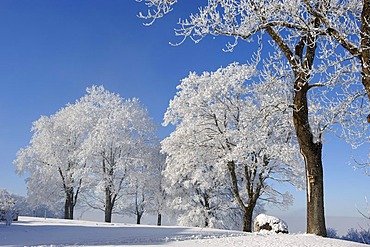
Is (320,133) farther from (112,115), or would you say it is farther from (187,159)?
(112,115)

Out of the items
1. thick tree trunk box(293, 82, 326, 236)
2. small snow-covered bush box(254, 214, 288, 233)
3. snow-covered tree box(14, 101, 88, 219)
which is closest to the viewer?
thick tree trunk box(293, 82, 326, 236)

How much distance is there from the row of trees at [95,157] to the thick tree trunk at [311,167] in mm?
16290

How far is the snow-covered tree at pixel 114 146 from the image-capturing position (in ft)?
83.1

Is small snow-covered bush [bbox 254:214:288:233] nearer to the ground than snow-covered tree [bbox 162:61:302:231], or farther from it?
nearer to the ground

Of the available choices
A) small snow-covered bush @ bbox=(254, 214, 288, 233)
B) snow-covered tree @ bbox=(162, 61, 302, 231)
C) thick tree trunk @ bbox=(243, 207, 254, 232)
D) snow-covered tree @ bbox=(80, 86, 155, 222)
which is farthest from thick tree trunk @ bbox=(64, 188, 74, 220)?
small snow-covered bush @ bbox=(254, 214, 288, 233)

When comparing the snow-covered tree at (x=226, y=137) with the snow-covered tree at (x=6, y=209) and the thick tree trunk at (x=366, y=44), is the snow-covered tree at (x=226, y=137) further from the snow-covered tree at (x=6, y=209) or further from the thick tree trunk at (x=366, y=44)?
the thick tree trunk at (x=366, y=44)

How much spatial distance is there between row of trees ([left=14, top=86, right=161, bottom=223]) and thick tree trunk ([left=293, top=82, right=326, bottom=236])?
53.4 feet

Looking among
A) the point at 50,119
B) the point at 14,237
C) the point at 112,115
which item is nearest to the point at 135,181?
the point at 112,115

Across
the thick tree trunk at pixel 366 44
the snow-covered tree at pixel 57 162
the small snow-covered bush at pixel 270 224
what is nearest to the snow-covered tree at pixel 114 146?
the snow-covered tree at pixel 57 162

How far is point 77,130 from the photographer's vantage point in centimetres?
2792

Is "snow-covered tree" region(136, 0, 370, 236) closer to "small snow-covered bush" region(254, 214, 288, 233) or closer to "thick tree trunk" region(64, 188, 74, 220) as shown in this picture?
"small snow-covered bush" region(254, 214, 288, 233)

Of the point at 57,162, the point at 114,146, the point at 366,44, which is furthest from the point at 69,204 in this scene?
the point at 366,44

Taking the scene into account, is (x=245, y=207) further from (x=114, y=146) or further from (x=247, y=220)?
(x=114, y=146)

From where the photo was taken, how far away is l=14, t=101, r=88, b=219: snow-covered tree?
27188mm
